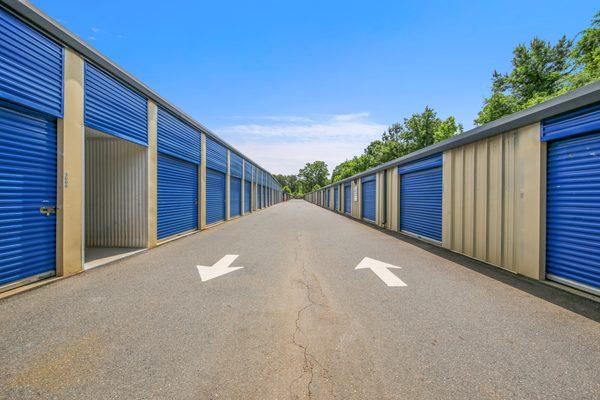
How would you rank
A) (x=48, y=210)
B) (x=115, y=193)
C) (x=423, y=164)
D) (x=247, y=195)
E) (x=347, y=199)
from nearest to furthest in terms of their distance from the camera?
(x=48, y=210) < (x=115, y=193) < (x=423, y=164) < (x=247, y=195) < (x=347, y=199)

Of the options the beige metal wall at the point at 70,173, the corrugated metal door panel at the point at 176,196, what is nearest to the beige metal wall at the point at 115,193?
the corrugated metal door panel at the point at 176,196

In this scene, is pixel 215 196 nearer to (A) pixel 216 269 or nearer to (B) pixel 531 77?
(A) pixel 216 269

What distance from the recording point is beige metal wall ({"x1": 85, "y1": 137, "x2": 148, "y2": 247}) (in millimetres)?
7902

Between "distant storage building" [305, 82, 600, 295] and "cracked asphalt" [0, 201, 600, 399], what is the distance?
755 millimetres

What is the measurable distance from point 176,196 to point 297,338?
901 cm

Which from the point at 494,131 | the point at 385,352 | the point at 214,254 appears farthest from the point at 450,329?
the point at 214,254

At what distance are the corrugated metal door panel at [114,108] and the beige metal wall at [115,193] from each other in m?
0.70

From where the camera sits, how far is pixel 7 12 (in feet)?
14.5

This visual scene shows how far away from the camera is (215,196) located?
1518 cm

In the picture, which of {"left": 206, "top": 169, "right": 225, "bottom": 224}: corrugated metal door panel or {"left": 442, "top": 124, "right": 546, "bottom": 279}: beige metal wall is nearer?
{"left": 442, "top": 124, "right": 546, "bottom": 279}: beige metal wall

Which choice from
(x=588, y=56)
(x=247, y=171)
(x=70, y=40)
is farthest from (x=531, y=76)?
(x=70, y=40)

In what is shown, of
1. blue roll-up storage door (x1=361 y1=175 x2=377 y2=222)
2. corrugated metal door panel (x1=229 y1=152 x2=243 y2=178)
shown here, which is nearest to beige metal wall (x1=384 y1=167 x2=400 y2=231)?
blue roll-up storage door (x1=361 y1=175 x2=377 y2=222)

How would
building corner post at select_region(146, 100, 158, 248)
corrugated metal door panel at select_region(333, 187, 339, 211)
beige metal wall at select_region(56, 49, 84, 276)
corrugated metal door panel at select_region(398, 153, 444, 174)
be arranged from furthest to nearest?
corrugated metal door panel at select_region(333, 187, 339, 211), corrugated metal door panel at select_region(398, 153, 444, 174), building corner post at select_region(146, 100, 158, 248), beige metal wall at select_region(56, 49, 84, 276)

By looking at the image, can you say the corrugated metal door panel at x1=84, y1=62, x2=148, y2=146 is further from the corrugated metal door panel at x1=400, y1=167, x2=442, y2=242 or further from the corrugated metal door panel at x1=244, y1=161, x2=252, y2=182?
the corrugated metal door panel at x1=244, y1=161, x2=252, y2=182
